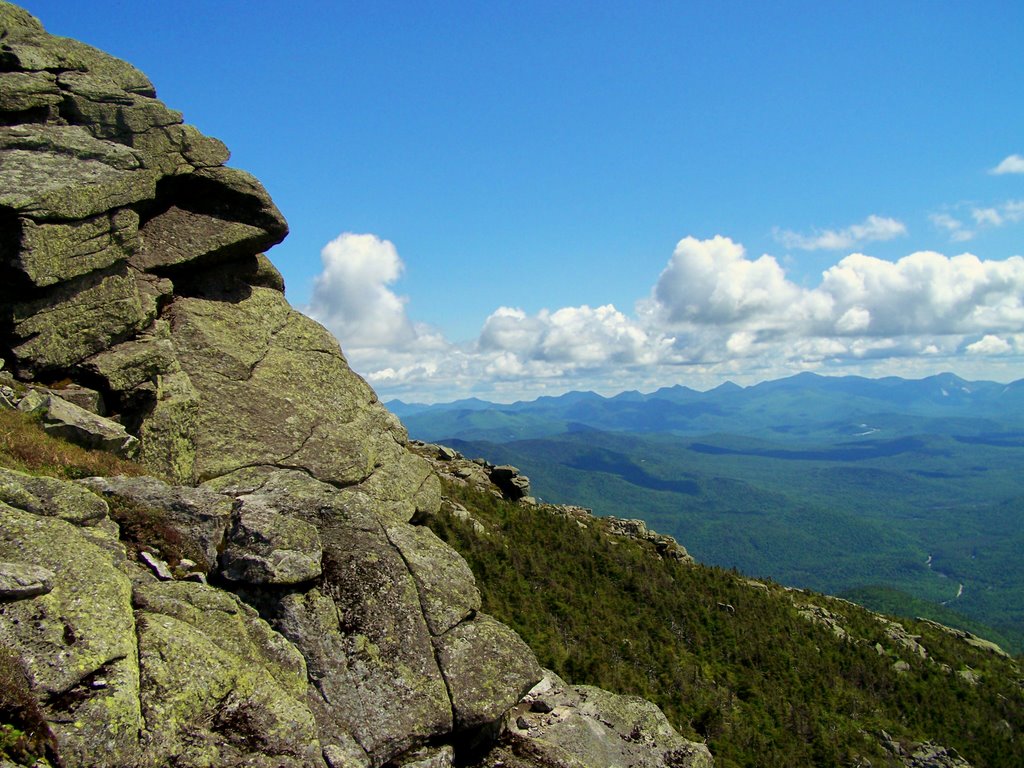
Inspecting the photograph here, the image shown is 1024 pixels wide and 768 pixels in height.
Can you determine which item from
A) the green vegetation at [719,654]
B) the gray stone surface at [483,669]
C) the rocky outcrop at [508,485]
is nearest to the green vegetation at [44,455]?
the gray stone surface at [483,669]

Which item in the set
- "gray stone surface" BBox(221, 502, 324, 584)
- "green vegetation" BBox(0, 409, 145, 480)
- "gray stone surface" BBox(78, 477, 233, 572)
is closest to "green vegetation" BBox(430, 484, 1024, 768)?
"gray stone surface" BBox(221, 502, 324, 584)

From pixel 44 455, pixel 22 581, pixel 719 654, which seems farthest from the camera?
pixel 719 654

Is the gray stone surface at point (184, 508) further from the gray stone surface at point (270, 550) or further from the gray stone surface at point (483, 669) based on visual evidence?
the gray stone surface at point (483, 669)

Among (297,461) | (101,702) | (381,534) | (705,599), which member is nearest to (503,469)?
(705,599)

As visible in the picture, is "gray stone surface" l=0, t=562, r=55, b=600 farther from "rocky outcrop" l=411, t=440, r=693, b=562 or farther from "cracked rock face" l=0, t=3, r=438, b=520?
"rocky outcrop" l=411, t=440, r=693, b=562

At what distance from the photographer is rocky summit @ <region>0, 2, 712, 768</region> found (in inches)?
422

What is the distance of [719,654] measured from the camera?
62719 mm

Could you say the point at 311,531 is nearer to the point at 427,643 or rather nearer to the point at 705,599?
the point at 427,643

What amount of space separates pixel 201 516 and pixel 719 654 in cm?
6007

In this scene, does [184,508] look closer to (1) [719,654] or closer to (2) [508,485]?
(1) [719,654]

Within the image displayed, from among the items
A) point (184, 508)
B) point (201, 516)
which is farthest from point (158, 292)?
point (201, 516)

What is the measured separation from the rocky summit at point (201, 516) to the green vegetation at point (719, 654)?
25.7 metres

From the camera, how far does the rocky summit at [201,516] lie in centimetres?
1072

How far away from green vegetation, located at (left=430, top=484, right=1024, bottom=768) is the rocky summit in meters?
25.7
